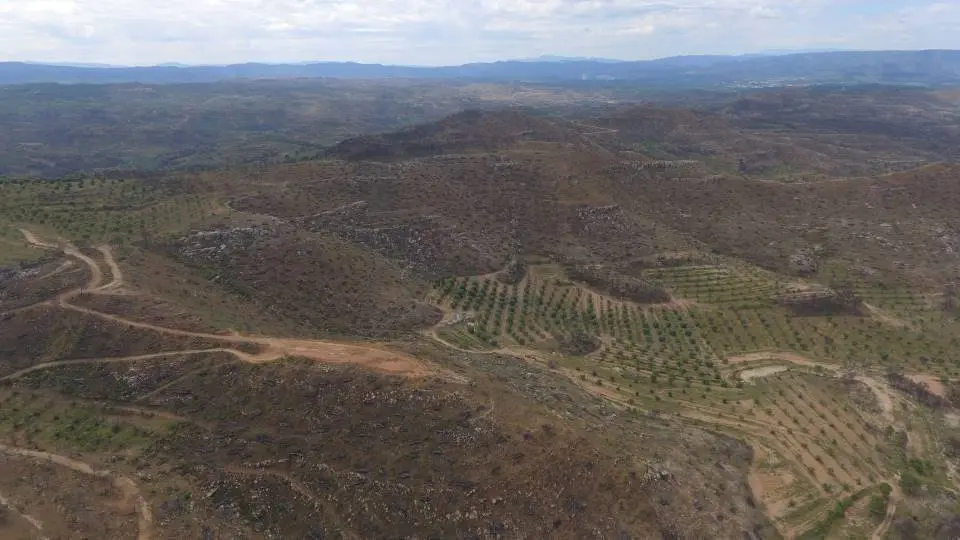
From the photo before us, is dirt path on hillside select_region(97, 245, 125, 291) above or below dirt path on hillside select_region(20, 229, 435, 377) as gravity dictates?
above

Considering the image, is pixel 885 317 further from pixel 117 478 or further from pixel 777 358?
pixel 117 478

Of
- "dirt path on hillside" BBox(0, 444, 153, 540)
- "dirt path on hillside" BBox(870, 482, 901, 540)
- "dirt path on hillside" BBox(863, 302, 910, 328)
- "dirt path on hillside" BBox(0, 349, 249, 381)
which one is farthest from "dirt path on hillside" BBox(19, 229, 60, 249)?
"dirt path on hillside" BBox(863, 302, 910, 328)

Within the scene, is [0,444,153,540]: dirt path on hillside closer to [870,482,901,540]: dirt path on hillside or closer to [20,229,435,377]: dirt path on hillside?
[20,229,435,377]: dirt path on hillside

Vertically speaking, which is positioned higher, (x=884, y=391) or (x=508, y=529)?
(x=508, y=529)

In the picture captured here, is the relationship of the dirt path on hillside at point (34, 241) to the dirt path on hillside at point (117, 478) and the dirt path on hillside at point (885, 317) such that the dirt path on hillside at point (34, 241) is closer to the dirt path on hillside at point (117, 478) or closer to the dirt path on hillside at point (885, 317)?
the dirt path on hillside at point (117, 478)

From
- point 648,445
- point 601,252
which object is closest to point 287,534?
point 648,445

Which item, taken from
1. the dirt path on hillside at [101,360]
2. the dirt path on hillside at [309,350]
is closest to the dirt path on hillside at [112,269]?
the dirt path on hillside at [309,350]

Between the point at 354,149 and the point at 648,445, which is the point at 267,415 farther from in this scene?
the point at 354,149

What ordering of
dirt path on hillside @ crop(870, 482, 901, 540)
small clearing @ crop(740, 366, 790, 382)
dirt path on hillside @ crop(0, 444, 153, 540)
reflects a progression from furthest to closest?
small clearing @ crop(740, 366, 790, 382) → dirt path on hillside @ crop(870, 482, 901, 540) → dirt path on hillside @ crop(0, 444, 153, 540)
